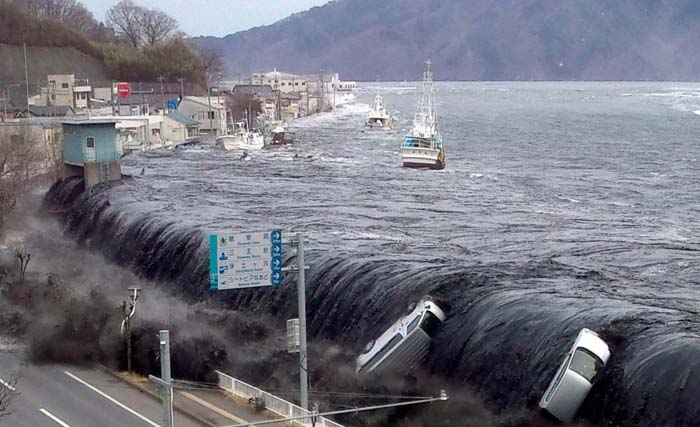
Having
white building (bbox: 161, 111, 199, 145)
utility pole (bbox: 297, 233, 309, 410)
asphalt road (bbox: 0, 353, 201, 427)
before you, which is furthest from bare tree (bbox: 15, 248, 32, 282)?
white building (bbox: 161, 111, 199, 145)

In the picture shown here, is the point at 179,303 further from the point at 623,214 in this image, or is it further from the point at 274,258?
the point at 623,214

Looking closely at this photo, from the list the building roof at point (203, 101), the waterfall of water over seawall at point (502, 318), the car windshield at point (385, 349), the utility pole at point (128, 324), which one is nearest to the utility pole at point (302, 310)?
the car windshield at point (385, 349)

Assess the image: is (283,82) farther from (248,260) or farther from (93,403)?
(248,260)

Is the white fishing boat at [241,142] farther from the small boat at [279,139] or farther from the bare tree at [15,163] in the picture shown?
the bare tree at [15,163]

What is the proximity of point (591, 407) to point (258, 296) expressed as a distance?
8.94 m

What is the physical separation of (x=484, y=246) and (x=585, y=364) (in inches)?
445

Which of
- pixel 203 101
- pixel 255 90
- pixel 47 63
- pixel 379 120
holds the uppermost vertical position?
pixel 47 63

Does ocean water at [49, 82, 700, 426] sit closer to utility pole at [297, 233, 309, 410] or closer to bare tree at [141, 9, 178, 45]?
utility pole at [297, 233, 309, 410]

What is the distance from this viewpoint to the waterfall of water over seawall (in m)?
15.2

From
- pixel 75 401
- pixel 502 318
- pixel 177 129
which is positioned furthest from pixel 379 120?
pixel 75 401

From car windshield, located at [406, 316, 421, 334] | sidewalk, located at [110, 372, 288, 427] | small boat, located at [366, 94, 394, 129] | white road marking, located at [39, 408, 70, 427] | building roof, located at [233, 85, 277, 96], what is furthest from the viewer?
building roof, located at [233, 85, 277, 96]

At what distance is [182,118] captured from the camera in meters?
66.2

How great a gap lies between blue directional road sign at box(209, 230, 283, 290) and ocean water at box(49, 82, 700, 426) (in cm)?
453

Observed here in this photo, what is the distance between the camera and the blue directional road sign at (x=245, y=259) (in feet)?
47.4
